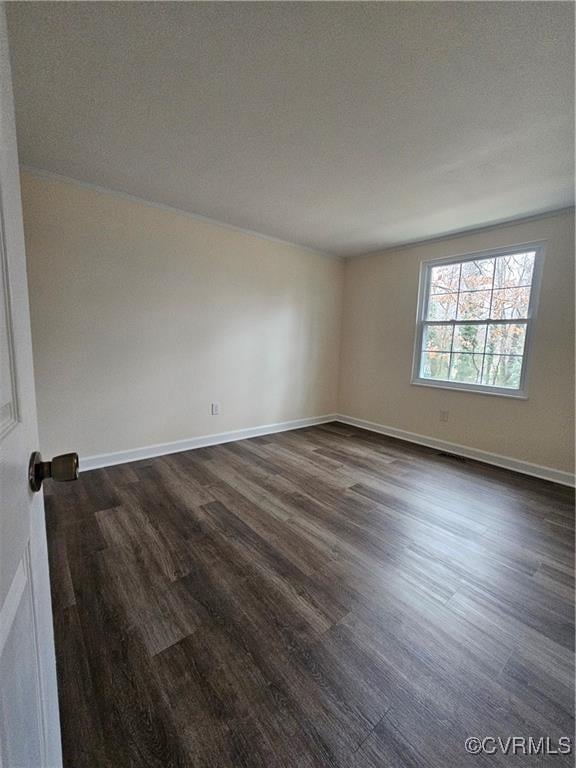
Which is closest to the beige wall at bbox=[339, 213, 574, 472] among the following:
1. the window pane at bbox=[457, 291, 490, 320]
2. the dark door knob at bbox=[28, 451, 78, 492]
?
the window pane at bbox=[457, 291, 490, 320]

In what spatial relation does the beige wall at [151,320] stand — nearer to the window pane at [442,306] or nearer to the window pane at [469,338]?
the window pane at [442,306]

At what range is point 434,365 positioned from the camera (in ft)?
11.9

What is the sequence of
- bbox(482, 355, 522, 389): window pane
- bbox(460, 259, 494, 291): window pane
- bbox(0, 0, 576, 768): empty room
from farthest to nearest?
bbox(460, 259, 494, 291): window pane, bbox(482, 355, 522, 389): window pane, bbox(0, 0, 576, 768): empty room

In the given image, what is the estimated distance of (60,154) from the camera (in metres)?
2.09

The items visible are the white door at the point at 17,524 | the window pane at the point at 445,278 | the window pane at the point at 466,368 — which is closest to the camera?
the white door at the point at 17,524

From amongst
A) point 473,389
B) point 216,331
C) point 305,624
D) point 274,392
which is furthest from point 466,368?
point 305,624

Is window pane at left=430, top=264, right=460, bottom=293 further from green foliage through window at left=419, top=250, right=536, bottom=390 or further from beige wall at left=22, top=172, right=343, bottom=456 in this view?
beige wall at left=22, top=172, right=343, bottom=456

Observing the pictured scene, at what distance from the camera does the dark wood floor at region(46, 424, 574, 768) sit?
94cm

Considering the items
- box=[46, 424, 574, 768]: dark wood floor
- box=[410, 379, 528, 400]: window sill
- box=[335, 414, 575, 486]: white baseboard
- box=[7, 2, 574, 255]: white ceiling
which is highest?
box=[7, 2, 574, 255]: white ceiling

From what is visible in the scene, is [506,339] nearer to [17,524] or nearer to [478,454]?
[478,454]

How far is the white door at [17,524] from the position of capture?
0.38m

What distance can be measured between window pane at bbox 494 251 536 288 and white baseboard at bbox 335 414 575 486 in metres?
1.72

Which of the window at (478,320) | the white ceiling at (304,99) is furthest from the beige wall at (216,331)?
the white ceiling at (304,99)

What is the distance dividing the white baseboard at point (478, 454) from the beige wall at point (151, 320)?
1.27m
